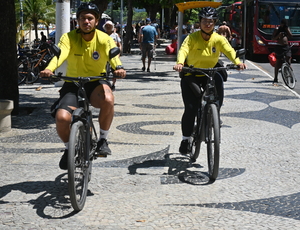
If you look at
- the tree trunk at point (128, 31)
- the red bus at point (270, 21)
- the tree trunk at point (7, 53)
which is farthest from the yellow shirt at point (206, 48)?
the tree trunk at point (128, 31)

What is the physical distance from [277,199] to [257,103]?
6.97 metres

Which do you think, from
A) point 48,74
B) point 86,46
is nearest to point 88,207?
point 48,74

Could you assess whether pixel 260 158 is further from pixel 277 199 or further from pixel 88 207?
pixel 88 207

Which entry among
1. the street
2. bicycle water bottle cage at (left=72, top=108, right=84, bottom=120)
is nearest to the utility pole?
the street

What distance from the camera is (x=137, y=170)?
6.32 m

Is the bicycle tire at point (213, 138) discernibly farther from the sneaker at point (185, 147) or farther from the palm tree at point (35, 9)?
the palm tree at point (35, 9)

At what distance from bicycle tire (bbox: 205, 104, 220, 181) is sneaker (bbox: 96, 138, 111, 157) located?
1.05 m

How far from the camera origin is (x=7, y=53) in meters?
10.2

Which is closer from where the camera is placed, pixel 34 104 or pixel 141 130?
pixel 141 130

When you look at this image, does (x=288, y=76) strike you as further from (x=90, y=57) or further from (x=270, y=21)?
(x=270, y=21)

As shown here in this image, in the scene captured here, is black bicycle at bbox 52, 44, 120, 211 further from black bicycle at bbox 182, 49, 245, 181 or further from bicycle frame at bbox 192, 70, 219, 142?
bicycle frame at bbox 192, 70, 219, 142

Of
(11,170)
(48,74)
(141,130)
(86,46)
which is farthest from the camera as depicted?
(141,130)

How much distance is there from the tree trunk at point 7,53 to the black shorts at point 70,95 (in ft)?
16.5

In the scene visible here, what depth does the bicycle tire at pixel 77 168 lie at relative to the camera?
15.2 feet
